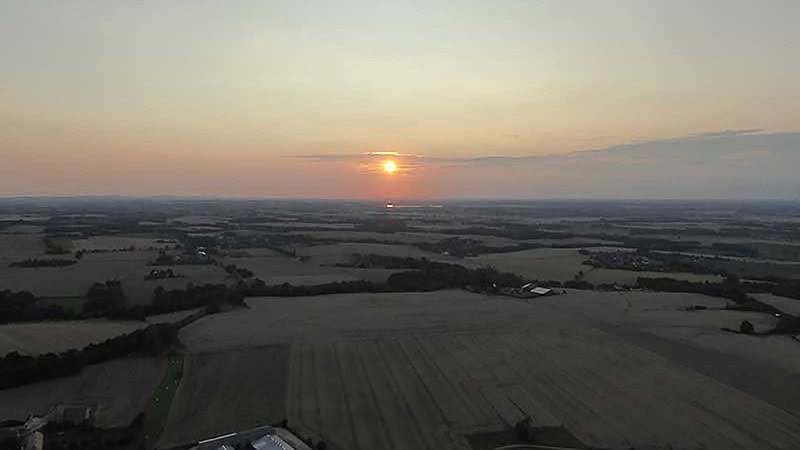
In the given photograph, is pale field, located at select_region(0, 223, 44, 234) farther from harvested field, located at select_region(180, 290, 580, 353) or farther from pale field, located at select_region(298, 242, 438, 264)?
harvested field, located at select_region(180, 290, 580, 353)

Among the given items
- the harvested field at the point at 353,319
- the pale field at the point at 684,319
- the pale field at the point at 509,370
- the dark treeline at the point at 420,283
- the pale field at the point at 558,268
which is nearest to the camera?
the pale field at the point at 509,370

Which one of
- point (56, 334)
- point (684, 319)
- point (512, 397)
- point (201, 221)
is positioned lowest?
point (684, 319)

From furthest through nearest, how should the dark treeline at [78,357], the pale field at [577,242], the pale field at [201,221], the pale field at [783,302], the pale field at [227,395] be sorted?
the pale field at [201,221]
the pale field at [577,242]
the pale field at [783,302]
the dark treeline at [78,357]
the pale field at [227,395]

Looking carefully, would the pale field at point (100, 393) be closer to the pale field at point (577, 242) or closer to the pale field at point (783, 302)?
the pale field at point (783, 302)

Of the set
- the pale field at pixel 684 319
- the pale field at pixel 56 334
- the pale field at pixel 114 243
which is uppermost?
the pale field at pixel 114 243

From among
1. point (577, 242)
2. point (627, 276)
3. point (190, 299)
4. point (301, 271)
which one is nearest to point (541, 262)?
point (627, 276)

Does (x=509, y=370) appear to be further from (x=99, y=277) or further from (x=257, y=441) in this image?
(x=99, y=277)

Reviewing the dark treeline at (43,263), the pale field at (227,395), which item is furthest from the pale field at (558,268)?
the dark treeline at (43,263)
